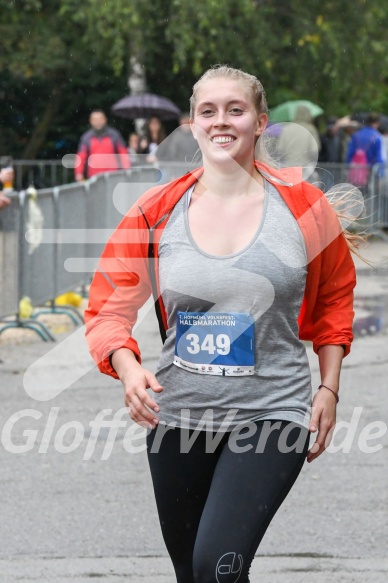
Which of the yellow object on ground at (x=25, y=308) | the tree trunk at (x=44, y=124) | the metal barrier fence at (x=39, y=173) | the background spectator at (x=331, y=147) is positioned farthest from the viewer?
the tree trunk at (x=44, y=124)

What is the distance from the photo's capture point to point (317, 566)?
5453mm

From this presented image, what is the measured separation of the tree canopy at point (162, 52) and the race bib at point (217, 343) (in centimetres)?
2364

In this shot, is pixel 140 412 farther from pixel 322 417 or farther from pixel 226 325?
pixel 322 417

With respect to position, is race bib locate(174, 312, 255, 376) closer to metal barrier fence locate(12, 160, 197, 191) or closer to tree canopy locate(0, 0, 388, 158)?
metal barrier fence locate(12, 160, 197, 191)

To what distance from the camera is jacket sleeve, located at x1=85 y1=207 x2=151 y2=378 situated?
383 centimetres

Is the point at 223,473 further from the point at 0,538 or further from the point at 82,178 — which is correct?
the point at 82,178

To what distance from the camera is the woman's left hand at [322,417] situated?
12.6 feet

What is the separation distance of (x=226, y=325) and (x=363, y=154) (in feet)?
58.1

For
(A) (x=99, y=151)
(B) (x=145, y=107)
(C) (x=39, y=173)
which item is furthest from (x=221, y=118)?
(B) (x=145, y=107)

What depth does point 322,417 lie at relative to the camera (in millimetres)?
3840

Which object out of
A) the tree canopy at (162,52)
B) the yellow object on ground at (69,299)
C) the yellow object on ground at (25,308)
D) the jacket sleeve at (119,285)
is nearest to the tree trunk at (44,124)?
the tree canopy at (162,52)

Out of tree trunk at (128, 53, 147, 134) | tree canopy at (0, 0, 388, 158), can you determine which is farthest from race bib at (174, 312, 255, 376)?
tree trunk at (128, 53, 147, 134)

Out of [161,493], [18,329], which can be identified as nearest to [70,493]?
[161,493]

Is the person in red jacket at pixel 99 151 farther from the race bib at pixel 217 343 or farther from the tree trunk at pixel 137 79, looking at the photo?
the race bib at pixel 217 343
